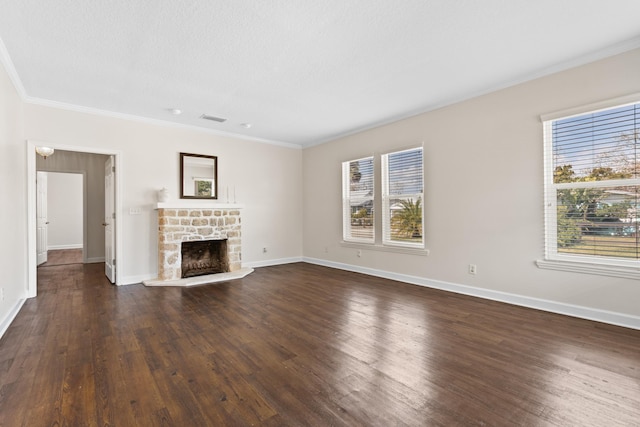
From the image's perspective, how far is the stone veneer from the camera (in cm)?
481

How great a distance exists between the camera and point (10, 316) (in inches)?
121

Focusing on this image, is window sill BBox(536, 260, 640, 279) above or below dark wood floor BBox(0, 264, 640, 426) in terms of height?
above

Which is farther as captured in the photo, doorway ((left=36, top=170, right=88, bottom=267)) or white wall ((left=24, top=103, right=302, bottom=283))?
doorway ((left=36, top=170, right=88, bottom=267))

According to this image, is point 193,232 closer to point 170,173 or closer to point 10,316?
point 170,173

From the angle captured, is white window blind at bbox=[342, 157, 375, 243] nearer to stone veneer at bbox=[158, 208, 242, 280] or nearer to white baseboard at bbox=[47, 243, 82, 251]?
stone veneer at bbox=[158, 208, 242, 280]

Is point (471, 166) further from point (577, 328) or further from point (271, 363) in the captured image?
point (271, 363)

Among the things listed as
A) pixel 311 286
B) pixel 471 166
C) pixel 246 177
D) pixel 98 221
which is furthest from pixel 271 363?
pixel 98 221

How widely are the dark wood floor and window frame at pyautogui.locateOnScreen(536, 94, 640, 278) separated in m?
0.54

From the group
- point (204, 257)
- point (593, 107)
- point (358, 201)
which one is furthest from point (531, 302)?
point (204, 257)

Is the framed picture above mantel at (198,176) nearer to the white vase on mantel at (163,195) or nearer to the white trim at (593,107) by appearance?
the white vase on mantel at (163,195)

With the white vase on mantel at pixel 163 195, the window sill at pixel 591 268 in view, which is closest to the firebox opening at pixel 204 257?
the white vase on mantel at pixel 163 195

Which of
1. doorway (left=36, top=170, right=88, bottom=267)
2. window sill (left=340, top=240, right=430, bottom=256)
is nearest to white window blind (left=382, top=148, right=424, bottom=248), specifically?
window sill (left=340, top=240, right=430, bottom=256)

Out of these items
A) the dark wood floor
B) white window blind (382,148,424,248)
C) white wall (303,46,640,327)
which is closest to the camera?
the dark wood floor

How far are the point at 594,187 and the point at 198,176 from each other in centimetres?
550
